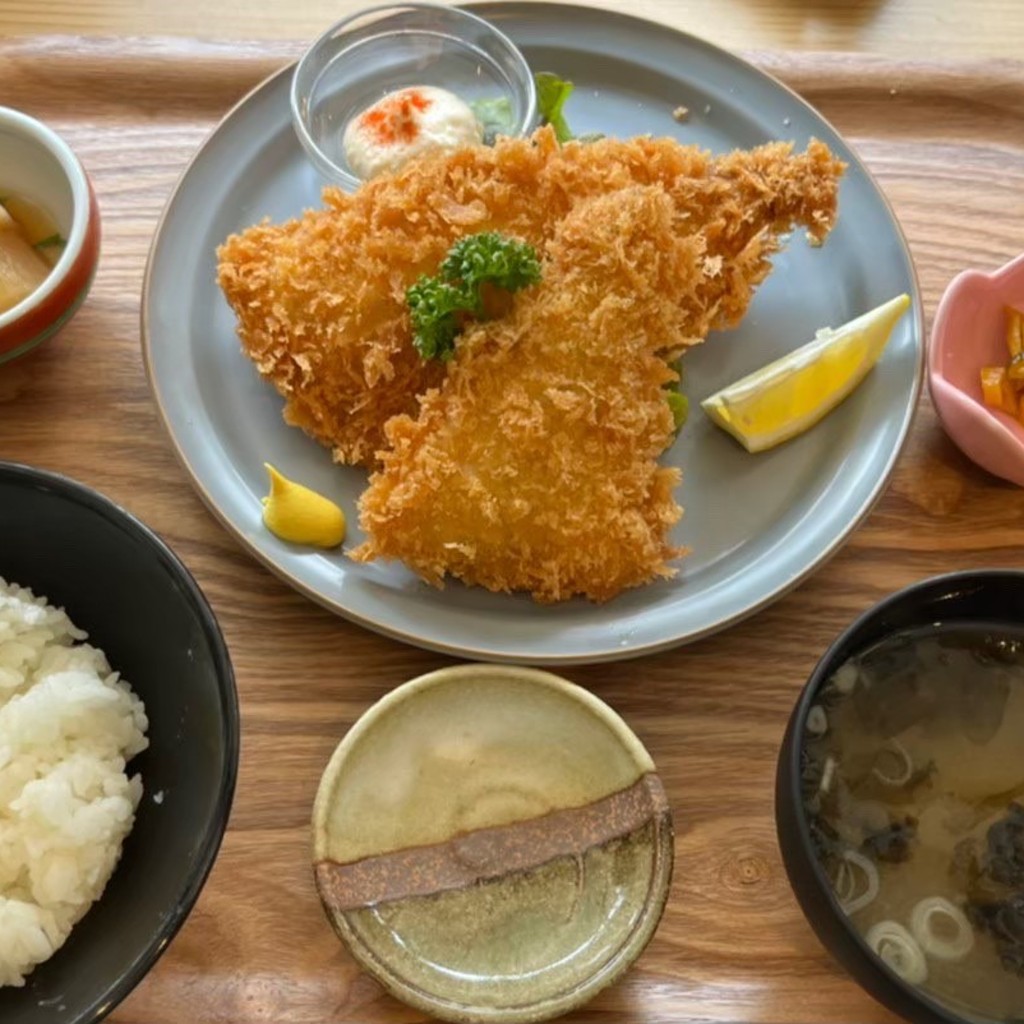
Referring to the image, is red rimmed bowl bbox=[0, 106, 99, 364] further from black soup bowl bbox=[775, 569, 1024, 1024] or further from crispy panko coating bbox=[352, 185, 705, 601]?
black soup bowl bbox=[775, 569, 1024, 1024]

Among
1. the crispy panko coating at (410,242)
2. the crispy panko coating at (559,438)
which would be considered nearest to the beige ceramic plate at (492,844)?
the crispy panko coating at (559,438)


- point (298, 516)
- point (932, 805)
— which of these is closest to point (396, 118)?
point (298, 516)

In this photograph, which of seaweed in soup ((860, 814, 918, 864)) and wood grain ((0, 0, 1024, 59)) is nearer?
seaweed in soup ((860, 814, 918, 864))

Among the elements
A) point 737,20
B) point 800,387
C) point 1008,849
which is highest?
point 737,20

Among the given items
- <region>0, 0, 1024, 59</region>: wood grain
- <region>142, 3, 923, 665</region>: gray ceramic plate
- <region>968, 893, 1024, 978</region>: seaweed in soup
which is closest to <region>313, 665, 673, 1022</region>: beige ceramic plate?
<region>142, 3, 923, 665</region>: gray ceramic plate

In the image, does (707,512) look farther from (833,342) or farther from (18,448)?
(18,448)

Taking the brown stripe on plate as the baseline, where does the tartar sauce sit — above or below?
above

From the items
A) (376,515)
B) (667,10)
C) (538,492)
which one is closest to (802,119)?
(667,10)

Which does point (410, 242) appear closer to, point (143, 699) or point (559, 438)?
point (559, 438)
